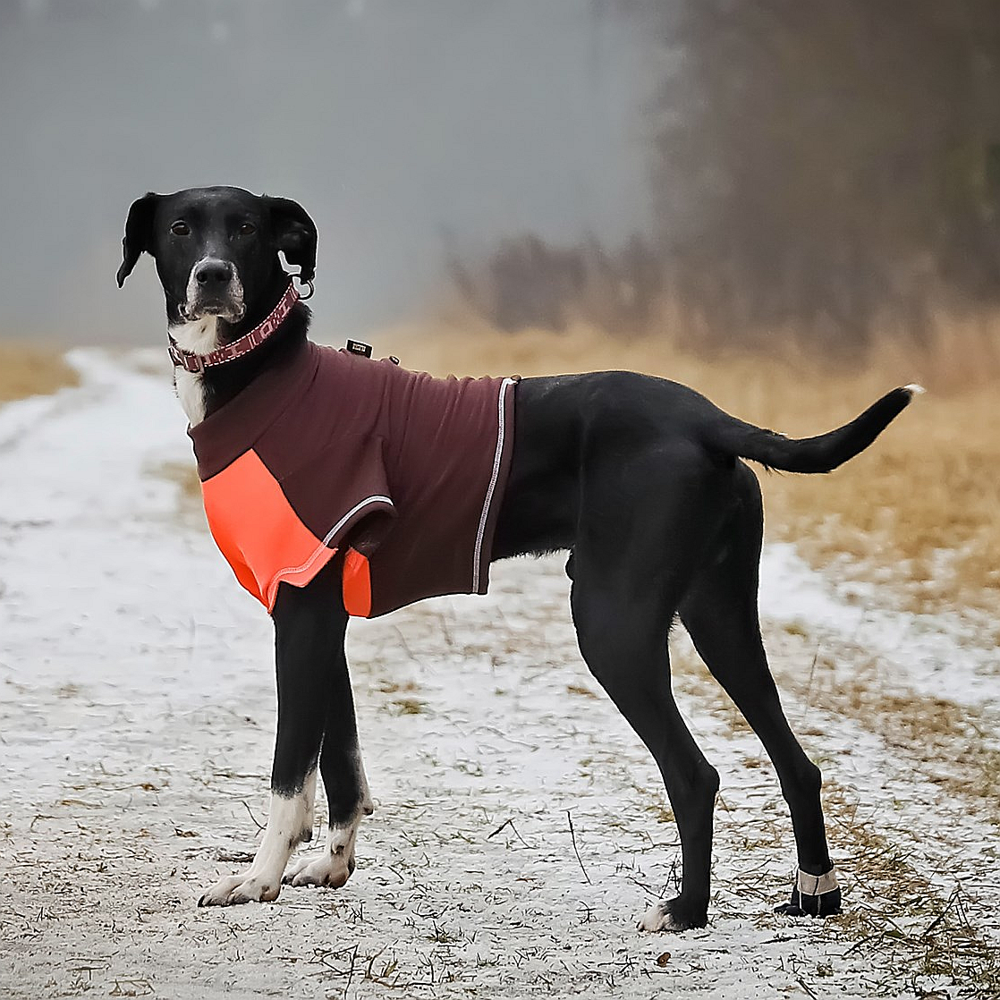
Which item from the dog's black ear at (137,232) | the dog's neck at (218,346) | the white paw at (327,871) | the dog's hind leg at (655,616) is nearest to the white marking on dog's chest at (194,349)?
the dog's neck at (218,346)

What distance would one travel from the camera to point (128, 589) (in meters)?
5.67

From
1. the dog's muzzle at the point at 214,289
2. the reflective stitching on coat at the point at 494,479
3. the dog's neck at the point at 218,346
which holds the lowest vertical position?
the reflective stitching on coat at the point at 494,479

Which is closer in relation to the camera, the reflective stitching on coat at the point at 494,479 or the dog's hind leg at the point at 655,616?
the dog's hind leg at the point at 655,616

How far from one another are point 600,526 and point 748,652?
390 millimetres

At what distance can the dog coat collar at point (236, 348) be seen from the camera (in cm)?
256

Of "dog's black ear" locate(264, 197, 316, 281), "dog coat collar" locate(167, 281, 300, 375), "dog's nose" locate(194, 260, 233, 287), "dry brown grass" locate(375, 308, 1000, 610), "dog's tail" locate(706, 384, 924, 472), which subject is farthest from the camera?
"dry brown grass" locate(375, 308, 1000, 610)

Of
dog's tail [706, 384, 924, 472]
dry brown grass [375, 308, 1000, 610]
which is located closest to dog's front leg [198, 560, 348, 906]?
dog's tail [706, 384, 924, 472]

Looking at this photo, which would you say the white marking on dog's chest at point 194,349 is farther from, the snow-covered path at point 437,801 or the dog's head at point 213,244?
the snow-covered path at point 437,801

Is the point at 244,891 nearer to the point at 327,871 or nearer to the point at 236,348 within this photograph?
the point at 327,871

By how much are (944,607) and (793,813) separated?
2869mm

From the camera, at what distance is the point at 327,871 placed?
110 inches

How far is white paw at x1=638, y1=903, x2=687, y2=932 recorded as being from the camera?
2.52 meters

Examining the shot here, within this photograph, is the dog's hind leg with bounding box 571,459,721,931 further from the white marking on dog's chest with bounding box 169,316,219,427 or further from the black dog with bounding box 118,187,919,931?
the white marking on dog's chest with bounding box 169,316,219,427

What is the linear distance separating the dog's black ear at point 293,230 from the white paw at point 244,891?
3.79ft
